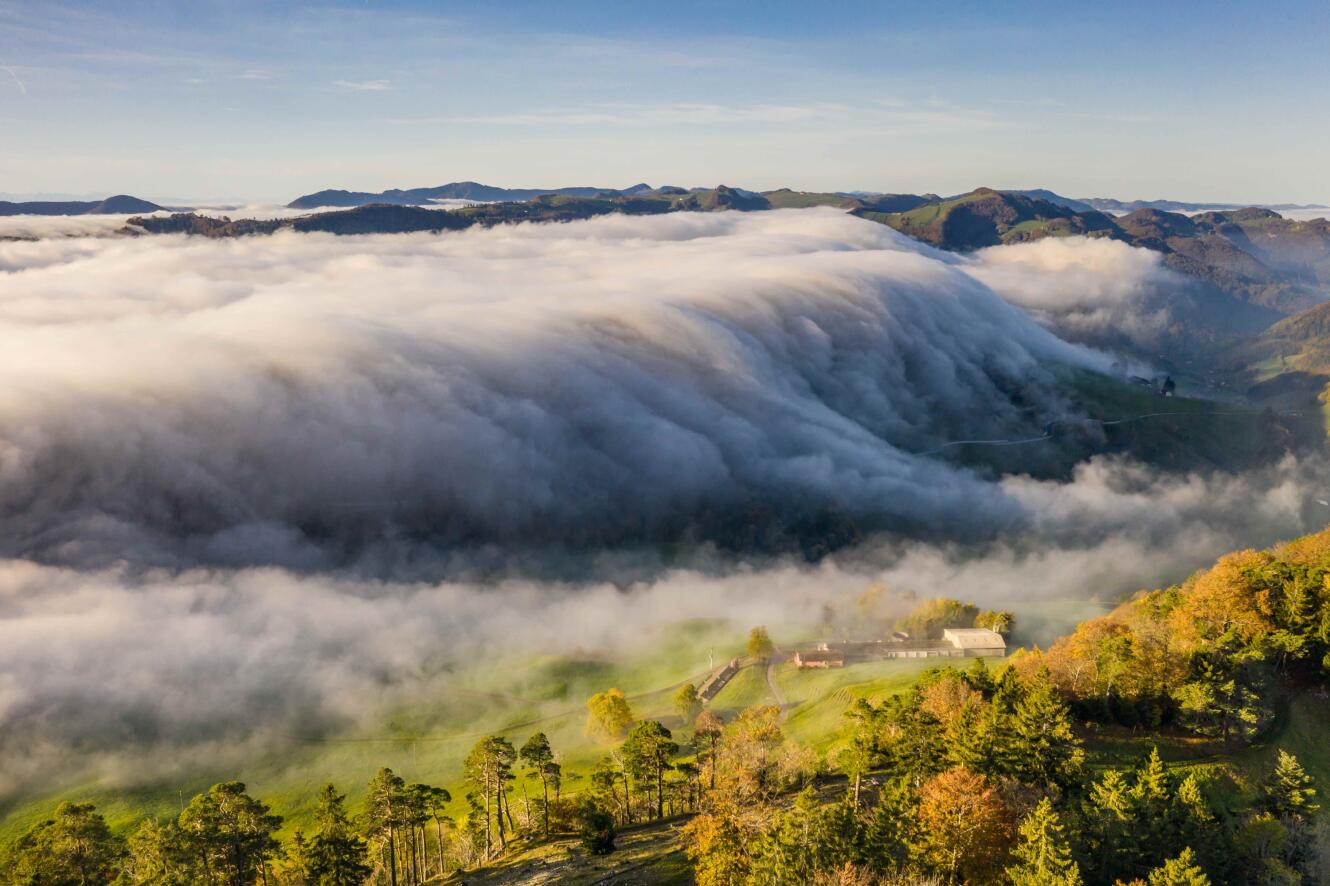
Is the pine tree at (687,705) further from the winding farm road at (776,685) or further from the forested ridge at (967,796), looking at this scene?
the forested ridge at (967,796)

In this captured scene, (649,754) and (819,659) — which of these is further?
(819,659)

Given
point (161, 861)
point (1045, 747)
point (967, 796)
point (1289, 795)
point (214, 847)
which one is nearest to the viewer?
point (967, 796)

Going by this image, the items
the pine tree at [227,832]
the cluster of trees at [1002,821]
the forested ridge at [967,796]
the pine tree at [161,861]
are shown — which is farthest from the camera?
the pine tree at [227,832]

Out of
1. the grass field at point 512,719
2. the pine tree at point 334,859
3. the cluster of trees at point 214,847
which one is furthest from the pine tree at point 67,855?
the grass field at point 512,719

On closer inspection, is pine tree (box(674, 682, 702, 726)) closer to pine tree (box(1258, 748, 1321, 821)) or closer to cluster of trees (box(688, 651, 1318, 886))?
cluster of trees (box(688, 651, 1318, 886))

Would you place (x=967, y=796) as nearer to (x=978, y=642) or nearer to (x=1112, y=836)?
(x=1112, y=836)

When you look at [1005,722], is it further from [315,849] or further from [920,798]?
[315,849]

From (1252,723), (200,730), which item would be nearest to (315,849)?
(200,730)

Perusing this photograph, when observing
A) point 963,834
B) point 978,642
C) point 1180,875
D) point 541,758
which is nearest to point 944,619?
point 978,642
